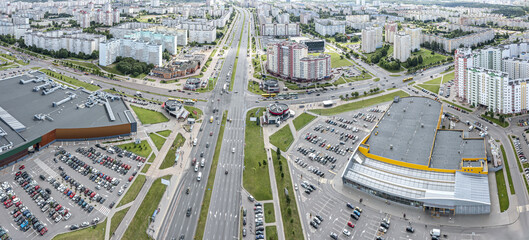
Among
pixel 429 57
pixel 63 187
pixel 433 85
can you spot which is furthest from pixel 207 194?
pixel 429 57

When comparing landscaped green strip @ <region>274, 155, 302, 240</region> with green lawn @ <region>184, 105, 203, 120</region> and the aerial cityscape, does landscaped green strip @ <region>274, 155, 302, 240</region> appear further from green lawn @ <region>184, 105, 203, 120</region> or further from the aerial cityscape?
Answer: green lawn @ <region>184, 105, 203, 120</region>

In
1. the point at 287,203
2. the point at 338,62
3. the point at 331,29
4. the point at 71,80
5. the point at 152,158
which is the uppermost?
the point at 331,29

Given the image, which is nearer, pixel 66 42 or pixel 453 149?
pixel 453 149

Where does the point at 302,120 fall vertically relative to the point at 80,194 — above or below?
above

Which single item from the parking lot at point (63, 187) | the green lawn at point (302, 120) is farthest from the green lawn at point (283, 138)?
the parking lot at point (63, 187)

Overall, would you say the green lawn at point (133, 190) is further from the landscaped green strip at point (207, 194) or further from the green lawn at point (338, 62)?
the green lawn at point (338, 62)

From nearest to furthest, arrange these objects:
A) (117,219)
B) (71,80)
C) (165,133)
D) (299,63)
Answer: (117,219) < (165,133) < (71,80) < (299,63)

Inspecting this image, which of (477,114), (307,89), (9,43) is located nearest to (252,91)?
(307,89)

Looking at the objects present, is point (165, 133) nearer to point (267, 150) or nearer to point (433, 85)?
point (267, 150)
